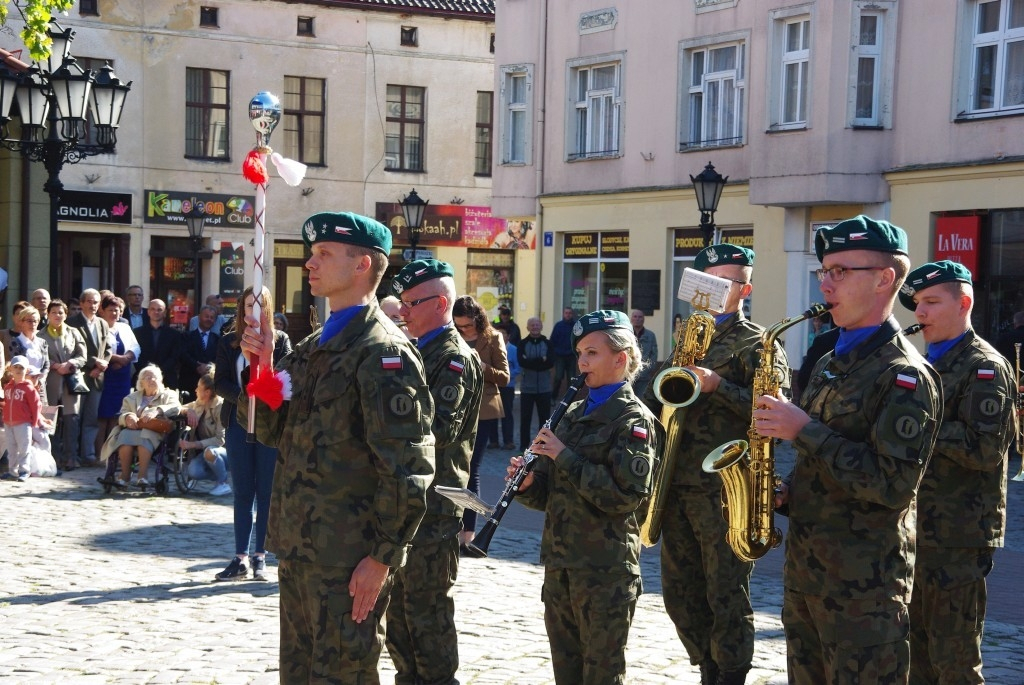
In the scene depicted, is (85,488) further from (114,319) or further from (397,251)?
(397,251)

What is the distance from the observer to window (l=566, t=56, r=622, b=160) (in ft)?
91.1

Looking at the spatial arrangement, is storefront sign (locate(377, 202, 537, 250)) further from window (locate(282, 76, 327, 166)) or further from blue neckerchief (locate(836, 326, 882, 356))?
blue neckerchief (locate(836, 326, 882, 356))

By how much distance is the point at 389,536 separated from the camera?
4.70 metres

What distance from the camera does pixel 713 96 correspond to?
84.0ft

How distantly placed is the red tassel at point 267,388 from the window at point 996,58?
1782 centimetres

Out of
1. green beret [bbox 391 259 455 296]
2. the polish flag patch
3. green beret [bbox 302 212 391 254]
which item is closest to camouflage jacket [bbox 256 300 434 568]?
green beret [bbox 302 212 391 254]

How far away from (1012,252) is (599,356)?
16.2 m

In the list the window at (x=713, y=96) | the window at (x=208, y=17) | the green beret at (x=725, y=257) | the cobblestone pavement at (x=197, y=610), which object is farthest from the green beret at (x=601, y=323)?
the window at (x=208, y=17)

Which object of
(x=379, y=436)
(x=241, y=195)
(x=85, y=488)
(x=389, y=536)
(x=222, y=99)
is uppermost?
(x=222, y=99)

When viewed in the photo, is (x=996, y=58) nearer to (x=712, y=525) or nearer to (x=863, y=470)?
(x=712, y=525)

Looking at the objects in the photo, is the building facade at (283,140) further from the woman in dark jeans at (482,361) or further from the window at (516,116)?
the woman in dark jeans at (482,361)

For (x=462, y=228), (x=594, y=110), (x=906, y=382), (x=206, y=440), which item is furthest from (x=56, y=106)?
(x=462, y=228)

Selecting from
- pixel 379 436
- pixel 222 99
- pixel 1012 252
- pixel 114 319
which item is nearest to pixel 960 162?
pixel 1012 252

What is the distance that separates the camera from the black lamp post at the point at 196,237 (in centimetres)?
3152
